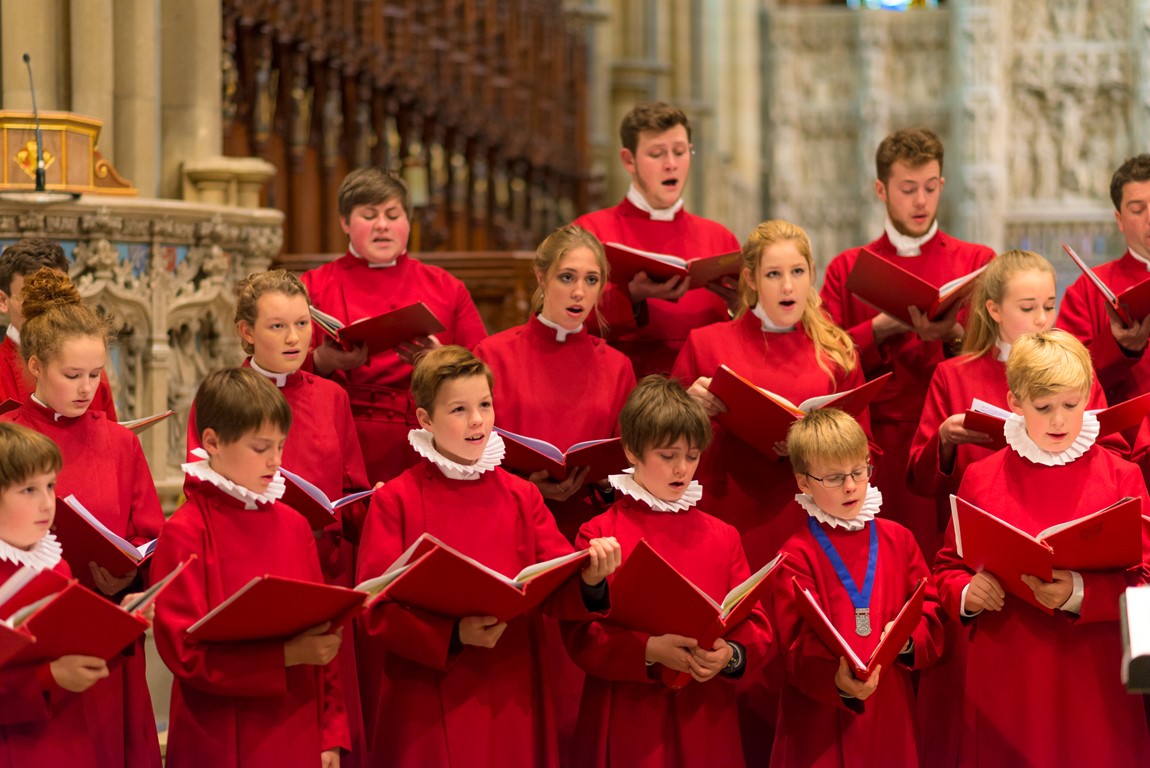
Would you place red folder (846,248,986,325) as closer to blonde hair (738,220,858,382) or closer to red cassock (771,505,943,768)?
blonde hair (738,220,858,382)

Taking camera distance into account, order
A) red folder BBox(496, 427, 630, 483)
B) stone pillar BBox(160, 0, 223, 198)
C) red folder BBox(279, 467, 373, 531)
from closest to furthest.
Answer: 1. red folder BBox(279, 467, 373, 531)
2. red folder BBox(496, 427, 630, 483)
3. stone pillar BBox(160, 0, 223, 198)

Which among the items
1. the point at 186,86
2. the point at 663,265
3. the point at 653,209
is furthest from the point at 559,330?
the point at 186,86

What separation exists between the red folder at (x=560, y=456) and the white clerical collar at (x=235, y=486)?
24.5 inches

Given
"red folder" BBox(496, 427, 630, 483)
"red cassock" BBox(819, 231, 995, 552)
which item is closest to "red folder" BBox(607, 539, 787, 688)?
"red folder" BBox(496, 427, 630, 483)

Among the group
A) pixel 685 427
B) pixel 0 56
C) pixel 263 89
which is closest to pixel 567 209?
pixel 263 89

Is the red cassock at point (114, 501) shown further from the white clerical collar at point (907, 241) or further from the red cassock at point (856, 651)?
the white clerical collar at point (907, 241)

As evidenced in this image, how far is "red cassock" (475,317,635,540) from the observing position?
3916mm

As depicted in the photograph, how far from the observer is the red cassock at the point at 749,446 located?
13.1 ft

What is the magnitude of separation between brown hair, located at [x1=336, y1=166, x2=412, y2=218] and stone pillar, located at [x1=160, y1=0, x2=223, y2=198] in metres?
1.49

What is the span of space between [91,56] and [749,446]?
8.49ft

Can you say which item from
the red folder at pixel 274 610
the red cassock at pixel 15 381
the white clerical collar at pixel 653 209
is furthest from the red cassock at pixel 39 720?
the white clerical collar at pixel 653 209

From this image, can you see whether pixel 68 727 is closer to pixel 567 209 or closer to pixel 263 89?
pixel 263 89

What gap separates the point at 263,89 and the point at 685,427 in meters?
3.79

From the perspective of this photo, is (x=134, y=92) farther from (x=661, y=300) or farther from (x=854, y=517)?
(x=854, y=517)
